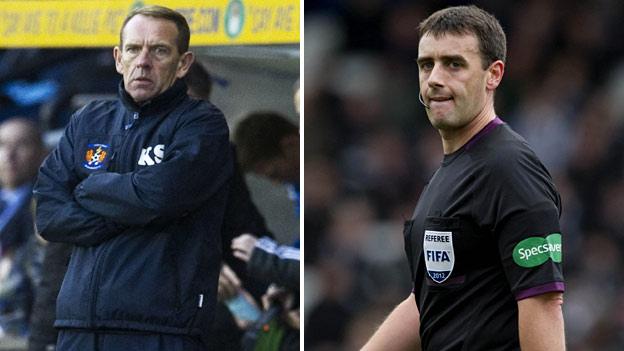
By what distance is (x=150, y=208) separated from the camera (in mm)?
4094

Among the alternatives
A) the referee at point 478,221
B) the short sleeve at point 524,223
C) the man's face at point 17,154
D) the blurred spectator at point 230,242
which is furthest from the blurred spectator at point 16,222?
the short sleeve at point 524,223

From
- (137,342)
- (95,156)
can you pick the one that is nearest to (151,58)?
(95,156)

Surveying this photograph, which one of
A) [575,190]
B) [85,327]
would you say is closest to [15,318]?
[85,327]

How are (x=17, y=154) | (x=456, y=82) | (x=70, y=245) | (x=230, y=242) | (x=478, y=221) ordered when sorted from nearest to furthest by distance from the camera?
(x=478, y=221) < (x=456, y=82) < (x=230, y=242) < (x=70, y=245) < (x=17, y=154)

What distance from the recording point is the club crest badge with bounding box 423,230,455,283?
121 inches

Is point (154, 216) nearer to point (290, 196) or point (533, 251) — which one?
point (290, 196)

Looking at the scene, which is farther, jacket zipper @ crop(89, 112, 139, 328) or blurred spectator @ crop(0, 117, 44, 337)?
blurred spectator @ crop(0, 117, 44, 337)

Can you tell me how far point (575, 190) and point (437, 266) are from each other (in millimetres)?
3798

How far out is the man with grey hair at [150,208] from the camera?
4.09 m

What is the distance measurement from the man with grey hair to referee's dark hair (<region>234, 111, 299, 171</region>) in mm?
55

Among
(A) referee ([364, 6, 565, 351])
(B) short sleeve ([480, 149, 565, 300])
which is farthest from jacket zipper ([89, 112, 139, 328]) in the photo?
(B) short sleeve ([480, 149, 565, 300])

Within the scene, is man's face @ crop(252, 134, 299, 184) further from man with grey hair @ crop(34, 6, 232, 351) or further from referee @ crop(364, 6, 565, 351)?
referee @ crop(364, 6, 565, 351)

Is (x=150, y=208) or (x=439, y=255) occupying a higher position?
(x=150, y=208)

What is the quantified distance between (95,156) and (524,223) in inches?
71.0
